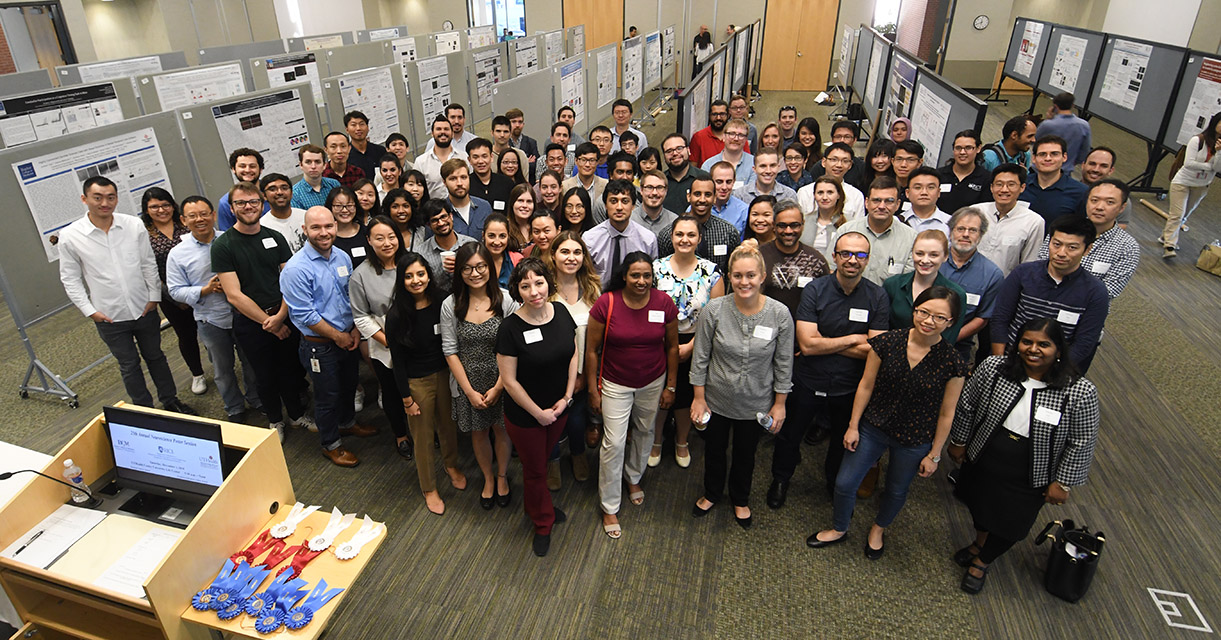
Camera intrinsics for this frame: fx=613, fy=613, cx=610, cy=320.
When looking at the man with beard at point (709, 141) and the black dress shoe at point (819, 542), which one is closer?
the black dress shoe at point (819, 542)

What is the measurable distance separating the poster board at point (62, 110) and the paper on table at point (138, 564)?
13.6 ft

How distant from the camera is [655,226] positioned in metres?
3.54

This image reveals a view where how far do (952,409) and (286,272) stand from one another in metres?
3.10

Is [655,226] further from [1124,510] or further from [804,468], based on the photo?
[1124,510]

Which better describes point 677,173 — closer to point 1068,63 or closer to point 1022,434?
point 1022,434

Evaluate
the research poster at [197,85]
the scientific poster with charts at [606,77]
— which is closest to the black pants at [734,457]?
the research poster at [197,85]

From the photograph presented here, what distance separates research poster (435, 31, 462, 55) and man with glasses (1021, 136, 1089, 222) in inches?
428

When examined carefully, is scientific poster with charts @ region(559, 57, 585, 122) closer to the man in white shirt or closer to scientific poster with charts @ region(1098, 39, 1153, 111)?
the man in white shirt

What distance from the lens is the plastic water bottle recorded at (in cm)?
226

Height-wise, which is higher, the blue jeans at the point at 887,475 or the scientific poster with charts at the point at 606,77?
the scientific poster with charts at the point at 606,77

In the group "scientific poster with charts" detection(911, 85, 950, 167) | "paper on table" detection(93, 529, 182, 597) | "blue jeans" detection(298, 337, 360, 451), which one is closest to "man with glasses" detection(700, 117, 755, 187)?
"scientific poster with charts" detection(911, 85, 950, 167)

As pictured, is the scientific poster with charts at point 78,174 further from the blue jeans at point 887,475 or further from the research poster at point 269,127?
the blue jeans at point 887,475

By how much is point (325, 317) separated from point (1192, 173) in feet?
25.1

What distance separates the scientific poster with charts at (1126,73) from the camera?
7.36 meters
